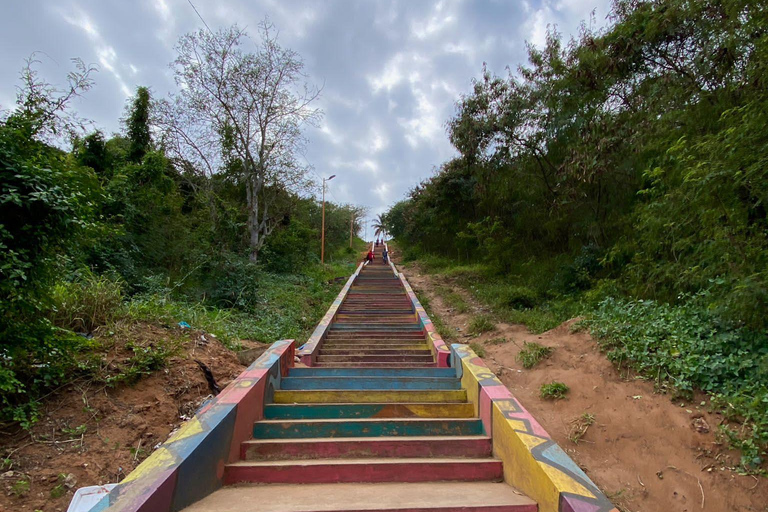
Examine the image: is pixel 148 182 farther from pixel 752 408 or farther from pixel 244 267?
pixel 752 408

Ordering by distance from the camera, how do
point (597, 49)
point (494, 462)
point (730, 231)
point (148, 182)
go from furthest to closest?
point (148, 182) < point (597, 49) < point (730, 231) < point (494, 462)

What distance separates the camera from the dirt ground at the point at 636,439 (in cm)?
286

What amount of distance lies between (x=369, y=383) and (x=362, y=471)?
4.88 ft

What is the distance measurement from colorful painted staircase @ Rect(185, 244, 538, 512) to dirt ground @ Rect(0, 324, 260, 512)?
100 cm

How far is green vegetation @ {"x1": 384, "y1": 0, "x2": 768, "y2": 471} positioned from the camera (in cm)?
365

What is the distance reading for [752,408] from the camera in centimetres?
306

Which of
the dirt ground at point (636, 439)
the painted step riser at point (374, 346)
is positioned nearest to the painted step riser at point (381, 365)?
the painted step riser at point (374, 346)

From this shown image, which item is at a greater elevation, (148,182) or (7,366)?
(148,182)

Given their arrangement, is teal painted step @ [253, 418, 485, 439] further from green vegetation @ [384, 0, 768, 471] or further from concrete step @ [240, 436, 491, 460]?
green vegetation @ [384, 0, 768, 471]

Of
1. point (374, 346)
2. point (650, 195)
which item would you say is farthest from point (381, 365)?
point (650, 195)

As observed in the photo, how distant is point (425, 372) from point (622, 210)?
260 inches

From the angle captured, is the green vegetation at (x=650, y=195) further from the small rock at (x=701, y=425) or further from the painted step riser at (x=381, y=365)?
the painted step riser at (x=381, y=365)

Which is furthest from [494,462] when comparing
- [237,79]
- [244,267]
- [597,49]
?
[237,79]

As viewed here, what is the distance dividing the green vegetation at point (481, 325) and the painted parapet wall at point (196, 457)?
188 inches
